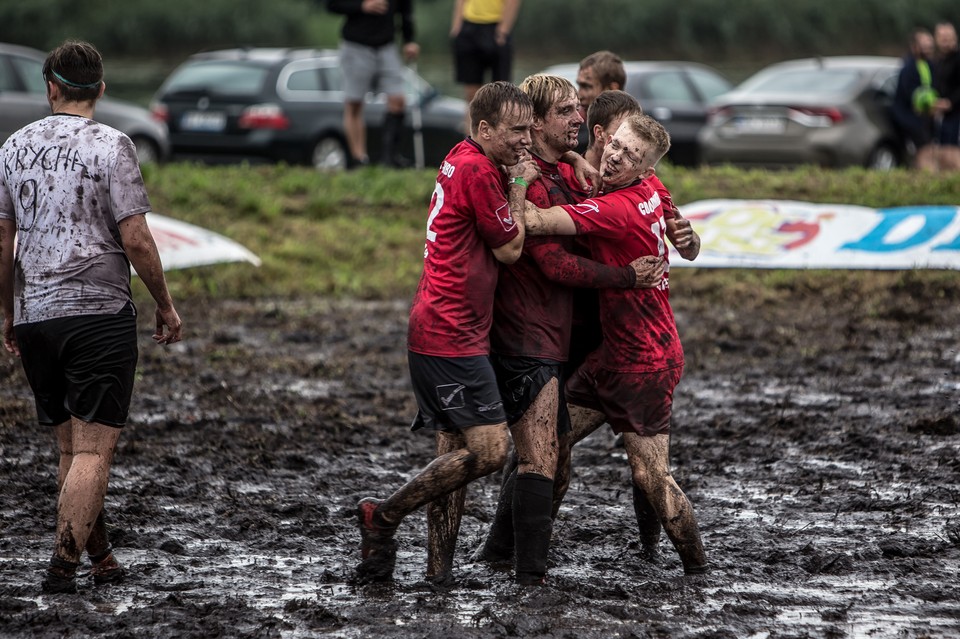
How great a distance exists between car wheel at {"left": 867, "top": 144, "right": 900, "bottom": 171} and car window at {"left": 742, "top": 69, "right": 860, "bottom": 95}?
0.87 metres

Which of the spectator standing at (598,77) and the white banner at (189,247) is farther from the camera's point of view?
the white banner at (189,247)

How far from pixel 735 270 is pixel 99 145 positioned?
807 centimetres

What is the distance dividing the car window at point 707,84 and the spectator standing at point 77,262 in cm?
1475

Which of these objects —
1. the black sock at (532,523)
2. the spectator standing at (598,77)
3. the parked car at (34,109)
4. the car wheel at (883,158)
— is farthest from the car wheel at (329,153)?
the black sock at (532,523)

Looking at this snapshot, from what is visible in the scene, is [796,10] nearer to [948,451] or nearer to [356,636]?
[948,451]

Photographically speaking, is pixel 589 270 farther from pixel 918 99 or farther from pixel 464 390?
pixel 918 99

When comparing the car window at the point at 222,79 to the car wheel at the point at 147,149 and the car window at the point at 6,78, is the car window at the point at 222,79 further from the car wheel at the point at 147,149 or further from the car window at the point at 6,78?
the car window at the point at 6,78

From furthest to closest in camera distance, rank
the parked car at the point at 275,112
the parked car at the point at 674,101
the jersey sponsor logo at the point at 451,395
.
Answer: the parked car at the point at 674,101 → the parked car at the point at 275,112 → the jersey sponsor logo at the point at 451,395

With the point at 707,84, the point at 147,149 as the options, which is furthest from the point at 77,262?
the point at 707,84

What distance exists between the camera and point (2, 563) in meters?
5.59

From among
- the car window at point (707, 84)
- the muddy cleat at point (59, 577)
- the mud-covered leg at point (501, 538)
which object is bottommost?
the car window at point (707, 84)

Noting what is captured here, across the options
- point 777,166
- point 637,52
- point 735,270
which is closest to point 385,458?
point 735,270

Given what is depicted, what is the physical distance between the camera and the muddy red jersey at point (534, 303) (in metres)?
5.36

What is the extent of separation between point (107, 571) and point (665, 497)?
224 centimetres
